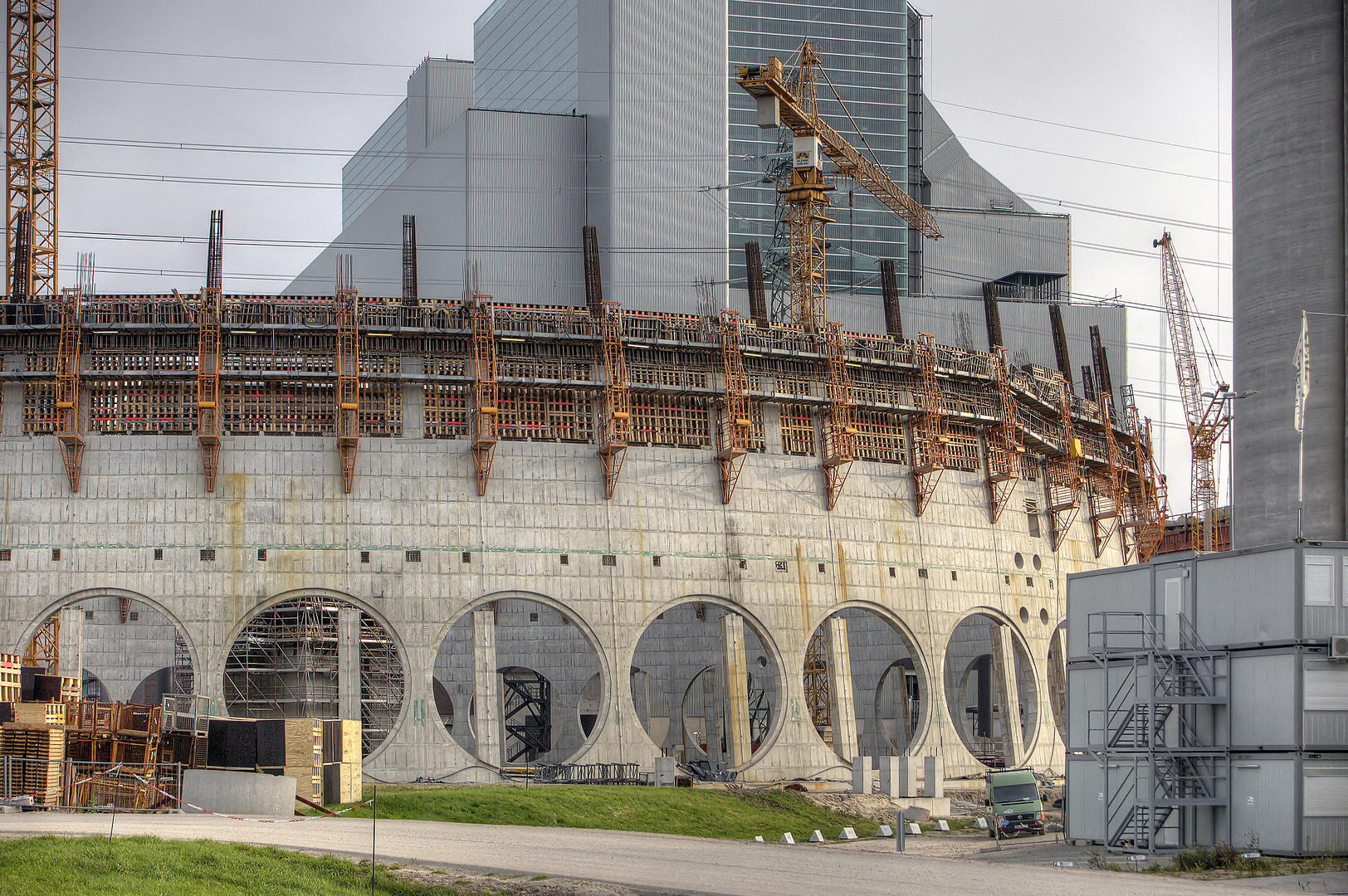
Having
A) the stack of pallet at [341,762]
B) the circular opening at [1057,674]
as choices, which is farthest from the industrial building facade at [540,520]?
the stack of pallet at [341,762]

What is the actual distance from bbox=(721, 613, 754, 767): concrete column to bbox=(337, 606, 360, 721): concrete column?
649 inches

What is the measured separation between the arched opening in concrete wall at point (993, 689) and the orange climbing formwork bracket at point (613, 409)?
68.4 ft

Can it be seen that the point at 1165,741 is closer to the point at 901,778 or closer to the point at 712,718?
the point at 901,778

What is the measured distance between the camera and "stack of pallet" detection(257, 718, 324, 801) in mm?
43188

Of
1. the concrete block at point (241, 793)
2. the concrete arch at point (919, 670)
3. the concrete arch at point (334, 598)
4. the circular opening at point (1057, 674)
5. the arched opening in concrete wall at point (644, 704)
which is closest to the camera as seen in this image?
the concrete block at point (241, 793)

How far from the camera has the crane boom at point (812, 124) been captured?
88.6 m

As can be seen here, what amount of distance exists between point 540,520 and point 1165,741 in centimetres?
3161

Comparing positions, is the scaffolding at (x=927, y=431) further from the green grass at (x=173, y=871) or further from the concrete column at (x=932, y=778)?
the green grass at (x=173, y=871)

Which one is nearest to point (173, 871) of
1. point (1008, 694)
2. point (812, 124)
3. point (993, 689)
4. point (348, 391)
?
point (348, 391)

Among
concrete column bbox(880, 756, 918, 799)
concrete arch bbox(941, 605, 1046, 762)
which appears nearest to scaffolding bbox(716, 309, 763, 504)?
concrete column bbox(880, 756, 918, 799)

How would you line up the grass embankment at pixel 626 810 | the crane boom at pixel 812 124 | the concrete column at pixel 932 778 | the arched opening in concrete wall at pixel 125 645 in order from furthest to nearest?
1. the crane boom at pixel 812 124
2. the arched opening in concrete wall at pixel 125 645
3. the concrete column at pixel 932 778
4. the grass embankment at pixel 626 810

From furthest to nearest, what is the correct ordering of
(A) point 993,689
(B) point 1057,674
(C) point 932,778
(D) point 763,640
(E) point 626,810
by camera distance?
(A) point 993,689 < (B) point 1057,674 < (D) point 763,640 < (C) point 932,778 < (E) point 626,810

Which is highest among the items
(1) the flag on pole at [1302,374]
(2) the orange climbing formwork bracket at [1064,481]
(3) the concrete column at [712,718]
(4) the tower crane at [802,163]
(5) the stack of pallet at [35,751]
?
(4) the tower crane at [802,163]

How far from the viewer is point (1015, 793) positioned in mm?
49656
